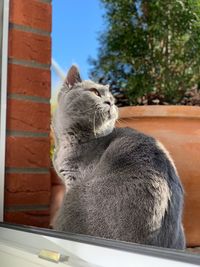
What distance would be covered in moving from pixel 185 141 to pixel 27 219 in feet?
1.99

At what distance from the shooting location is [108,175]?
115 centimetres

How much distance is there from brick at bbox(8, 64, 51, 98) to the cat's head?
141 mm

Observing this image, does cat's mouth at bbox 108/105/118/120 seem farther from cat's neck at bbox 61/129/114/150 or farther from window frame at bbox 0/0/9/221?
window frame at bbox 0/0/9/221

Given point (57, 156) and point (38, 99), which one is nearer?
point (57, 156)

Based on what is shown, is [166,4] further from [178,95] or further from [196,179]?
[196,179]

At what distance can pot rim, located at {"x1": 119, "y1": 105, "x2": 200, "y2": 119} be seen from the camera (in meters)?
1.05

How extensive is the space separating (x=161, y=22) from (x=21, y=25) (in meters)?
0.51

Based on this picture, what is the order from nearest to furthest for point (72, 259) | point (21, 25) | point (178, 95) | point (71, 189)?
point (72, 259), point (178, 95), point (71, 189), point (21, 25)

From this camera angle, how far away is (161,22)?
1137 millimetres

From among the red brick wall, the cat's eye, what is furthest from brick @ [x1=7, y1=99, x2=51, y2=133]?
the cat's eye

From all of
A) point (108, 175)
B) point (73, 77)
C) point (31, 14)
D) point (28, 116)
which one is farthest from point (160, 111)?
point (31, 14)

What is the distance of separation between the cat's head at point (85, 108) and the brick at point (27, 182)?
0.62 feet

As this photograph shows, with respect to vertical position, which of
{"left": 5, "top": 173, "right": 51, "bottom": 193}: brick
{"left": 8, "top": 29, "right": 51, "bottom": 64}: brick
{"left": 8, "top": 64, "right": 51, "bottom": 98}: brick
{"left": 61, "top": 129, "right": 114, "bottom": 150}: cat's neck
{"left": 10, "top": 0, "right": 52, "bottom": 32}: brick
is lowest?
{"left": 5, "top": 173, "right": 51, "bottom": 193}: brick

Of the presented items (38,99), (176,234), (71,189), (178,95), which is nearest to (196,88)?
(178,95)
